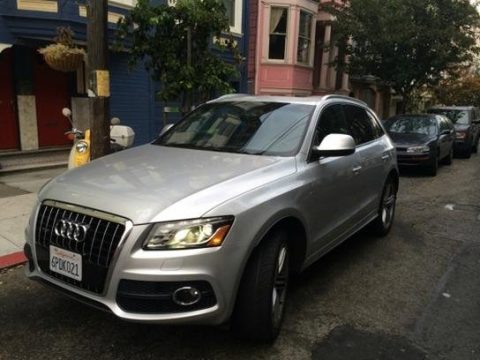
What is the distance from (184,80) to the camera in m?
6.67

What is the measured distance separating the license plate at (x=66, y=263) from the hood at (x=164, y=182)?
31 cm

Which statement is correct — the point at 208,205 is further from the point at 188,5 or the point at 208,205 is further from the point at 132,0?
the point at 132,0

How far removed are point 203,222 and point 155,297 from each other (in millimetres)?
491

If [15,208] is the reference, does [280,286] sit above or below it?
above

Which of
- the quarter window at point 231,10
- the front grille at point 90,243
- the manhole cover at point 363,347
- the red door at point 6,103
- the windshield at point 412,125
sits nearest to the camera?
the front grille at point 90,243

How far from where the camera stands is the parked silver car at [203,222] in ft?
8.96

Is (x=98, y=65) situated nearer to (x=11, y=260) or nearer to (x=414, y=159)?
(x=11, y=260)

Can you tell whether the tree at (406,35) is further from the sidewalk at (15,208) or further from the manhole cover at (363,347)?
the manhole cover at (363,347)

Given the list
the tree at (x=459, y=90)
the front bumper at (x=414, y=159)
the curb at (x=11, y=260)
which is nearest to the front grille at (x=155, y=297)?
the curb at (x=11, y=260)

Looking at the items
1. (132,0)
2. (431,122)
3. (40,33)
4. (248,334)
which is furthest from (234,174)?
(431,122)

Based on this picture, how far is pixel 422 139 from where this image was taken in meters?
10.9

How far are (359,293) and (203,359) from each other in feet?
5.63

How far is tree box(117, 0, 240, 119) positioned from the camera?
261 inches

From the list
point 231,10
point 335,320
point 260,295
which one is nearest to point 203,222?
point 260,295
